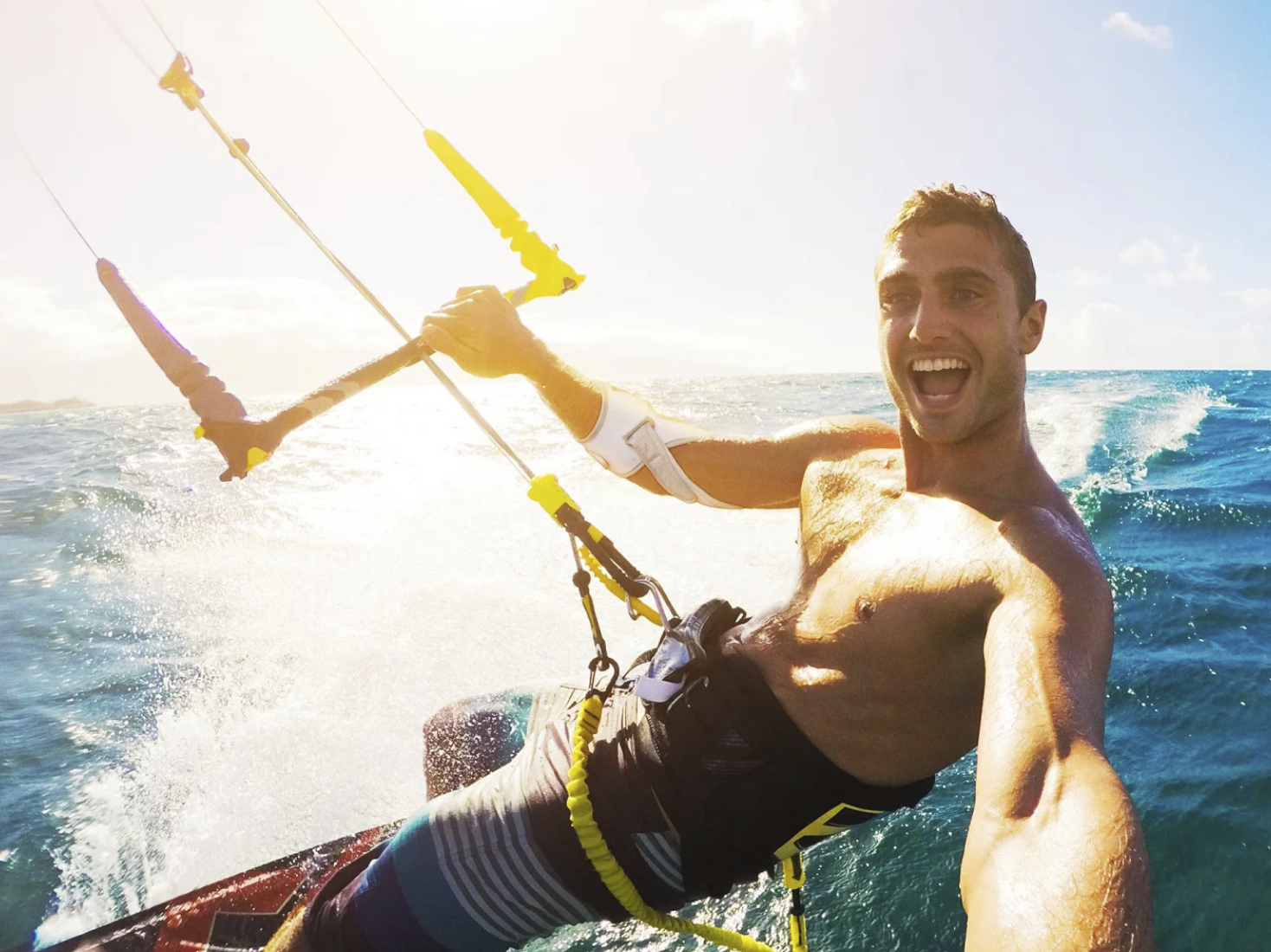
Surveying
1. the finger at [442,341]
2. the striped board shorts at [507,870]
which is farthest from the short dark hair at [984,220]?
the striped board shorts at [507,870]

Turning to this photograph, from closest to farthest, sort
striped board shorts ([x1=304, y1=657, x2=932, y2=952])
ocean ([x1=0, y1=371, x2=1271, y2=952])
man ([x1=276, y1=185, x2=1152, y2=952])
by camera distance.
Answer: man ([x1=276, y1=185, x2=1152, y2=952]), striped board shorts ([x1=304, y1=657, x2=932, y2=952]), ocean ([x1=0, y1=371, x2=1271, y2=952])

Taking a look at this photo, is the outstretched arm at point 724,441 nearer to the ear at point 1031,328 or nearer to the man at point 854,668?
the man at point 854,668

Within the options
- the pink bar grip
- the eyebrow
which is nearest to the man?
the eyebrow

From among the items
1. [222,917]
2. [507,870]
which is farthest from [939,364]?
[222,917]

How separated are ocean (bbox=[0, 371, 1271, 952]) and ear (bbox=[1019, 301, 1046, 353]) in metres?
1.22

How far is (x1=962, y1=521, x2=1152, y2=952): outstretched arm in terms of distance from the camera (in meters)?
1.23

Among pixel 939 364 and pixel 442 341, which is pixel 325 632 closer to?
pixel 442 341

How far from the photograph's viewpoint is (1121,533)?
8406mm

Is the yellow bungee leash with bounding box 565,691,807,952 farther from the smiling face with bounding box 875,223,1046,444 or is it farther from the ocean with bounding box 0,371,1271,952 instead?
the smiling face with bounding box 875,223,1046,444

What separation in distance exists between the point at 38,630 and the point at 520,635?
4.42 metres

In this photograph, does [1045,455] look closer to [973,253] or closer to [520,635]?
[520,635]

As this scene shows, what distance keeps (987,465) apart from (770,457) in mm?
1018

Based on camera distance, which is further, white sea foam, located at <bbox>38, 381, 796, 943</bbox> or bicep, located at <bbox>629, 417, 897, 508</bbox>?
white sea foam, located at <bbox>38, 381, 796, 943</bbox>

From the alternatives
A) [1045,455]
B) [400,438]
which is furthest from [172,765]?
[400,438]
